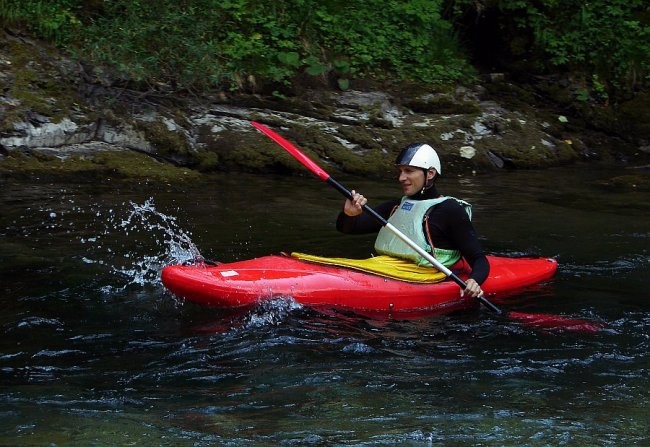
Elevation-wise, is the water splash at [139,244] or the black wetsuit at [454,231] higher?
the black wetsuit at [454,231]

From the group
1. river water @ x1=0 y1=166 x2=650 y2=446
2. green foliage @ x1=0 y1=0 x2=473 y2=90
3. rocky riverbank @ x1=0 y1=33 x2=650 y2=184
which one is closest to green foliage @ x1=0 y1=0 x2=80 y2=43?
green foliage @ x1=0 y1=0 x2=473 y2=90

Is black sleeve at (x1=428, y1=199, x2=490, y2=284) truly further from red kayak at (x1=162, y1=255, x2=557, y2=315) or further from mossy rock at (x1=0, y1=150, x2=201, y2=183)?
mossy rock at (x1=0, y1=150, x2=201, y2=183)

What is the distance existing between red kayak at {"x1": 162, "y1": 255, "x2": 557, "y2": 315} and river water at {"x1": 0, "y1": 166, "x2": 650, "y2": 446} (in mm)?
94

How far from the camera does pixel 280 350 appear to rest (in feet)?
14.6

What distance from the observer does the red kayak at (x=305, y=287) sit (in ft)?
16.2

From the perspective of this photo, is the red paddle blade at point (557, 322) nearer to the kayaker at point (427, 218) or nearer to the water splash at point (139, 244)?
the kayaker at point (427, 218)

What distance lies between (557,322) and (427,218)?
0.99 meters

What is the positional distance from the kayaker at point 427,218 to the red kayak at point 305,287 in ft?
0.72

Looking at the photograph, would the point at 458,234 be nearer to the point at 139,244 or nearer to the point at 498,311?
the point at 498,311

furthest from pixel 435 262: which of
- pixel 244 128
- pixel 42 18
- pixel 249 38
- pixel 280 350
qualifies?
pixel 42 18

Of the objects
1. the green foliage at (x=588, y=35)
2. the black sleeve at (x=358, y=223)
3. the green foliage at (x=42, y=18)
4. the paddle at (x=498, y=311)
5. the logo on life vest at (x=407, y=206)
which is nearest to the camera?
the paddle at (x=498, y=311)

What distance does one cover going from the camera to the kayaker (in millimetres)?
5426

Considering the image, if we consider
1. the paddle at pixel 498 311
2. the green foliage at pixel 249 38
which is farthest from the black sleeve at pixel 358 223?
the green foliage at pixel 249 38

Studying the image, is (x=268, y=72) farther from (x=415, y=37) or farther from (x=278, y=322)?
(x=278, y=322)
